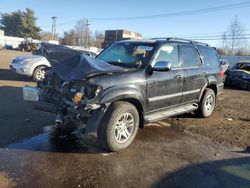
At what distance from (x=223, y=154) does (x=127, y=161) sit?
1.86m

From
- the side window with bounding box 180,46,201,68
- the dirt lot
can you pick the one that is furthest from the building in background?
the dirt lot

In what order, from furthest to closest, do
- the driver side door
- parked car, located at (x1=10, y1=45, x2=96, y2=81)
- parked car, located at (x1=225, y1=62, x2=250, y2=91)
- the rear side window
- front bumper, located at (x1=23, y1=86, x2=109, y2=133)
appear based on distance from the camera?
parked car, located at (x1=225, y1=62, x2=250, y2=91)
parked car, located at (x1=10, y1=45, x2=96, y2=81)
the rear side window
the driver side door
front bumper, located at (x1=23, y1=86, x2=109, y2=133)

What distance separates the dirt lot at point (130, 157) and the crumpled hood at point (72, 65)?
1.29 metres

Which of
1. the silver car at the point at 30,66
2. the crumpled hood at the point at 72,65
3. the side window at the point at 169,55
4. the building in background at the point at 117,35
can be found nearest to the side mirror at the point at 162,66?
the side window at the point at 169,55

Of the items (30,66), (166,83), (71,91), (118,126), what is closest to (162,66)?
(166,83)

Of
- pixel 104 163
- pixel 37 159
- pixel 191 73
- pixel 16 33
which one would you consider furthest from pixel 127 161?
pixel 16 33

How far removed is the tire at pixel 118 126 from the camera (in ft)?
15.8

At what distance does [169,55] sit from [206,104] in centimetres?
227

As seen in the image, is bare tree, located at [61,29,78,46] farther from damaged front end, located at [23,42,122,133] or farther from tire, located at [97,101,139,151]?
tire, located at [97,101,139,151]

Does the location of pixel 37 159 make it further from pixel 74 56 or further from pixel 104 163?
pixel 74 56

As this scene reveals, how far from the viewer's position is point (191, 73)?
681 cm

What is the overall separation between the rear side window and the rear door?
0.27 m

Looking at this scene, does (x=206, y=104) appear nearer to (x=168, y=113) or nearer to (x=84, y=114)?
(x=168, y=113)

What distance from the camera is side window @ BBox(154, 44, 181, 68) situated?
19.6 ft
